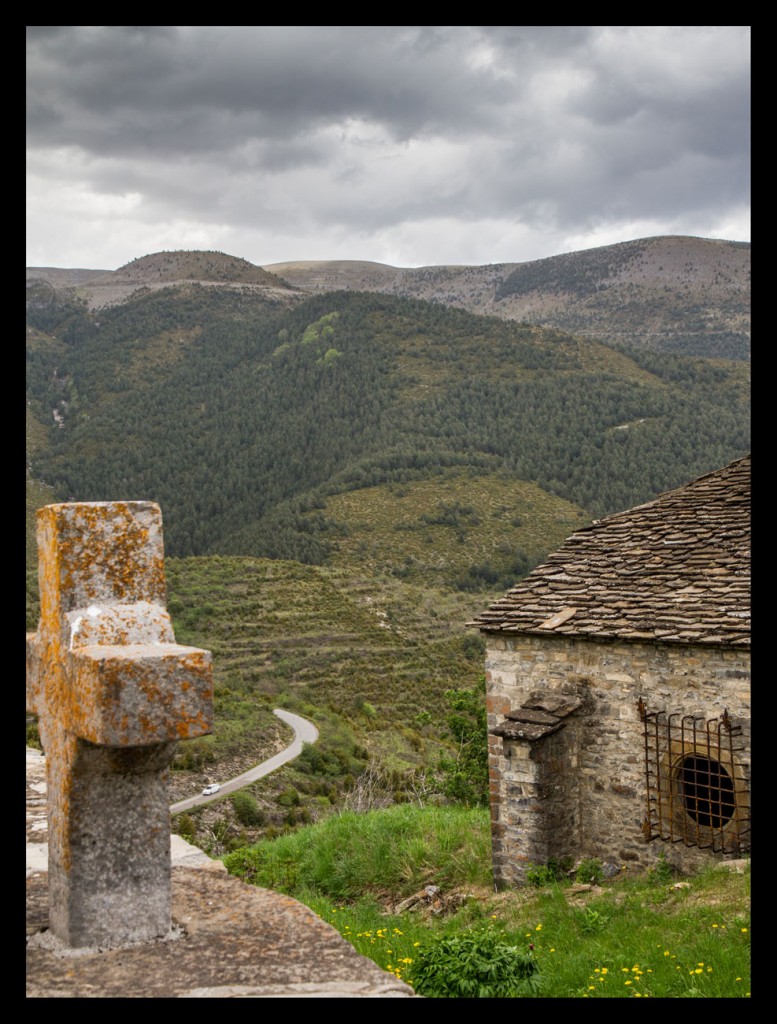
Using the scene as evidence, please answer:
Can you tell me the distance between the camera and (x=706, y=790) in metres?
9.80

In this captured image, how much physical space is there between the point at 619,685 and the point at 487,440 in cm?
7104

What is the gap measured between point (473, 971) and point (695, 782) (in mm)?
5250

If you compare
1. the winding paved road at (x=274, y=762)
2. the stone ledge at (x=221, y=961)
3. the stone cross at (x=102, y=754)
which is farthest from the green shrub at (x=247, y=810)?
the stone cross at (x=102, y=754)

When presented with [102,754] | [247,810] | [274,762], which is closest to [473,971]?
[102,754]

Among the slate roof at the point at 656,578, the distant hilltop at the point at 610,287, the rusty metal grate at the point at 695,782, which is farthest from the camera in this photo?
the distant hilltop at the point at 610,287

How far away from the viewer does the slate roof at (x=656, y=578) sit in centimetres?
966

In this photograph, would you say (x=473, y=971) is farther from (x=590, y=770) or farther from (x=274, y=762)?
(x=274, y=762)

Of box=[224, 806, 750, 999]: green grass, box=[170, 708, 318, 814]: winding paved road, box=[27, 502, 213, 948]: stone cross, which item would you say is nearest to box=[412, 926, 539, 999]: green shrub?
box=[224, 806, 750, 999]: green grass

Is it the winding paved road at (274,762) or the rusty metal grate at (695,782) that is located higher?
the rusty metal grate at (695,782)

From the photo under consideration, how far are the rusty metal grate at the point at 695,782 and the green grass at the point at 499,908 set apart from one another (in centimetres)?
50

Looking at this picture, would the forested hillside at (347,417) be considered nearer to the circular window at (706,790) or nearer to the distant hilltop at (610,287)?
the distant hilltop at (610,287)
